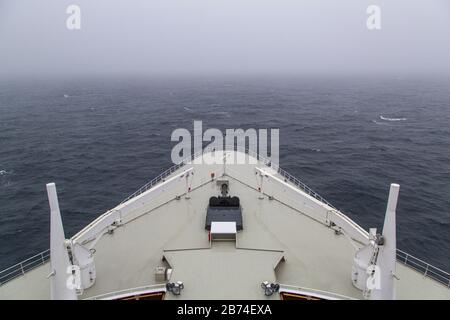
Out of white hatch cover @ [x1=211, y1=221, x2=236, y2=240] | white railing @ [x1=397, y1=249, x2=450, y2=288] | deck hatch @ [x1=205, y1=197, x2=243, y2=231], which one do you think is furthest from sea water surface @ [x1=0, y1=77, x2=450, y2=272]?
white hatch cover @ [x1=211, y1=221, x2=236, y2=240]

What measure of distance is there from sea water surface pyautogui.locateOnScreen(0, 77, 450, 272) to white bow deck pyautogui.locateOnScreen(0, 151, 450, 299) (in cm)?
1518

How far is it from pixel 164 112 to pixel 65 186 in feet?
224

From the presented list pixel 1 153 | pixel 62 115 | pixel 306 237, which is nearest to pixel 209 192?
pixel 306 237

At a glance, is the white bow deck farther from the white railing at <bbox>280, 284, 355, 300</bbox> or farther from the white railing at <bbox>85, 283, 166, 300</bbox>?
the white railing at <bbox>85, 283, 166, 300</bbox>

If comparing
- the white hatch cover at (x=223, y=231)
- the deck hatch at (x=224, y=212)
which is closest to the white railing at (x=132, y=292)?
the white hatch cover at (x=223, y=231)

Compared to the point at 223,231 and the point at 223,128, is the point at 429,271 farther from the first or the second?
the point at 223,128

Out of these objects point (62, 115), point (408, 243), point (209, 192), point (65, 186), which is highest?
point (62, 115)

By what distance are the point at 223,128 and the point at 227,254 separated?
222ft

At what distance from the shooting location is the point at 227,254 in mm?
21188

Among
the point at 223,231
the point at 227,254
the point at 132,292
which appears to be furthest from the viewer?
the point at 223,231

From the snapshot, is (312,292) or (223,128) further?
(223,128)

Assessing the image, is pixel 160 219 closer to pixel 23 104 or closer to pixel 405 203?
pixel 405 203

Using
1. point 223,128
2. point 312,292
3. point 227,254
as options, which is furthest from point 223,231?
point 223,128

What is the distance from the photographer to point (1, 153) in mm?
66250
